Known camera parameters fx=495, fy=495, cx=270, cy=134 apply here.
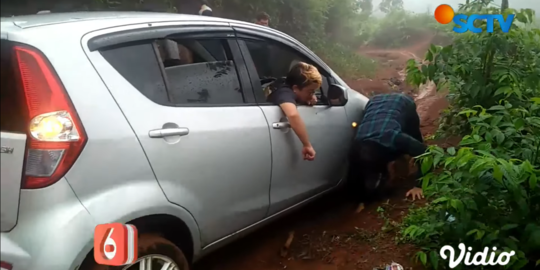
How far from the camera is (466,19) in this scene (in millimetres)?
2188

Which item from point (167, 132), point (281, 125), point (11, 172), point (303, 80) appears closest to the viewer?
point (11, 172)

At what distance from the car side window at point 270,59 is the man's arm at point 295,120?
0.34 ft

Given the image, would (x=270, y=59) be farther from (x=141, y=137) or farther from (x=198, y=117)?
(x=141, y=137)

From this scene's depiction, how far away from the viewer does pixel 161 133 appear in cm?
Answer: 161

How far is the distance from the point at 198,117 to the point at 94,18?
18.8 inches

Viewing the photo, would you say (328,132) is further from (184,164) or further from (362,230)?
(184,164)

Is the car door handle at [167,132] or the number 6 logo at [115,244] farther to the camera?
the car door handle at [167,132]

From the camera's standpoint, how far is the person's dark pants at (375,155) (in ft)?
8.51

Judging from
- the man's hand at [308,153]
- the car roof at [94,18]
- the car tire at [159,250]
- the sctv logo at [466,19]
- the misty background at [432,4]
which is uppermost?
the misty background at [432,4]

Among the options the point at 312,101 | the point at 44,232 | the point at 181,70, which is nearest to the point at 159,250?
the point at 44,232

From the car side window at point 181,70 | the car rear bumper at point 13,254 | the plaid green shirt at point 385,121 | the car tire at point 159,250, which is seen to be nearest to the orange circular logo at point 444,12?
the plaid green shirt at point 385,121

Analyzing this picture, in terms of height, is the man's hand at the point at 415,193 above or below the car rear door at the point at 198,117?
below

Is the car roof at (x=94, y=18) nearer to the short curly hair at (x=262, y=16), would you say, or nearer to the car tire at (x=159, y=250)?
the short curly hair at (x=262, y=16)

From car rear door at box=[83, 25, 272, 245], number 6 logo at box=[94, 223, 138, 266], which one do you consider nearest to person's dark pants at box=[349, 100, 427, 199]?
car rear door at box=[83, 25, 272, 245]
